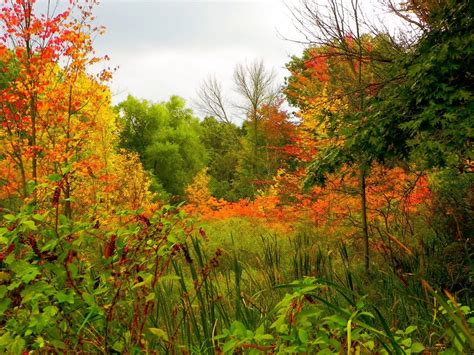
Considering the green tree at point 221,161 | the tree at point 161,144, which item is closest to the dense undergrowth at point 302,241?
the tree at point 161,144

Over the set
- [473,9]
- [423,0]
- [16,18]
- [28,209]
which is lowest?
[28,209]

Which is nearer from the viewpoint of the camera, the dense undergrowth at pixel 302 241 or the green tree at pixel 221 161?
the dense undergrowth at pixel 302 241

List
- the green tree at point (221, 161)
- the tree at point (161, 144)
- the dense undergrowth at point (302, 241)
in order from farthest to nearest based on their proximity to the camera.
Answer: the green tree at point (221, 161), the tree at point (161, 144), the dense undergrowth at point (302, 241)

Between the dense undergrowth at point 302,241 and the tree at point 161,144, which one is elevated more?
the tree at point 161,144

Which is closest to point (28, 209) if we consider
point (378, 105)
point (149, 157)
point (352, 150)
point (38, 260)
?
point (38, 260)

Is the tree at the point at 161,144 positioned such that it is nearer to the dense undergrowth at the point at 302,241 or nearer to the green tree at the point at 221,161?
the green tree at the point at 221,161

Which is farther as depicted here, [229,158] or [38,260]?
[229,158]

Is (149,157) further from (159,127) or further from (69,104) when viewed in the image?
(69,104)

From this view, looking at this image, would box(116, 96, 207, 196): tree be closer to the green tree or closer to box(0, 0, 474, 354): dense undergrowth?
the green tree

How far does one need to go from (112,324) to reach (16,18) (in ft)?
30.3

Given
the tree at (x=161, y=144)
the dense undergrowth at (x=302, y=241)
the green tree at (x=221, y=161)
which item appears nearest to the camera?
the dense undergrowth at (x=302, y=241)

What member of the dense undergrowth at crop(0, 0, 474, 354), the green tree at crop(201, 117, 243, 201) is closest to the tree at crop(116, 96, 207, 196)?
the green tree at crop(201, 117, 243, 201)

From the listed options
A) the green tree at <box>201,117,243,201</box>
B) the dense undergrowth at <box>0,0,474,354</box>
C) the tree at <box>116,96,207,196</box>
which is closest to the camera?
the dense undergrowth at <box>0,0,474,354</box>

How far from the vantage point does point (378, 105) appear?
5.95 meters
